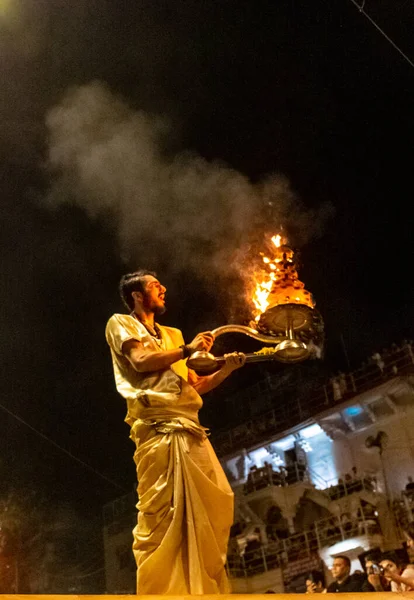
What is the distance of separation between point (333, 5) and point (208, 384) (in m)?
6.56

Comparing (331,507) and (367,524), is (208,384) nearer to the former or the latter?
(367,524)

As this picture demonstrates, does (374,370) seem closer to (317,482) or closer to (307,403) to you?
(307,403)

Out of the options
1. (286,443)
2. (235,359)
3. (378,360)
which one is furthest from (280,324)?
(286,443)

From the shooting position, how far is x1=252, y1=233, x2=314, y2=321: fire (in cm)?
419

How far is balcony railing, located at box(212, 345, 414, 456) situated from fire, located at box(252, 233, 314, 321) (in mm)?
16399

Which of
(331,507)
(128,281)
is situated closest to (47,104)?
(128,281)

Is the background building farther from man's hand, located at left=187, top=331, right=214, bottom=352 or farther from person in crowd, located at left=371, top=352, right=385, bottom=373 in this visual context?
man's hand, located at left=187, top=331, right=214, bottom=352

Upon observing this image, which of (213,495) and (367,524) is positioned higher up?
(367,524)

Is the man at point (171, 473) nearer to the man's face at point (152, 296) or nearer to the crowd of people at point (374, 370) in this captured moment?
the man's face at point (152, 296)

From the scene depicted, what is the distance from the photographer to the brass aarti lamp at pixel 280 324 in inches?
144

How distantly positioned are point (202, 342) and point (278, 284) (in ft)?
3.16

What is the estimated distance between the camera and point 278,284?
14.4 feet

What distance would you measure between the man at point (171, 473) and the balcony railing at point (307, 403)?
17643 mm

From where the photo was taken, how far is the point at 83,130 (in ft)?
32.2
